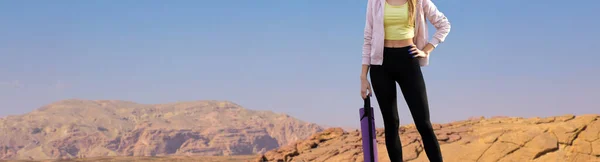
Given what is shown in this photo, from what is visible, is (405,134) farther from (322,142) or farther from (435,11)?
(435,11)

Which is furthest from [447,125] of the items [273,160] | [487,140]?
[273,160]

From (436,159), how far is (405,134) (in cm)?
848

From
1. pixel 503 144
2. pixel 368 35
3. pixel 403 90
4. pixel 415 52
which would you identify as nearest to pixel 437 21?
pixel 415 52

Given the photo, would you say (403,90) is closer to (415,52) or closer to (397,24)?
(415,52)

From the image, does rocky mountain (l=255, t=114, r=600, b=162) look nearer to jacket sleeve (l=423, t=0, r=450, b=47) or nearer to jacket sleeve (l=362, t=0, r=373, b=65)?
jacket sleeve (l=423, t=0, r=450, b=47)

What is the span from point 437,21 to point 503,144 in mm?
7171

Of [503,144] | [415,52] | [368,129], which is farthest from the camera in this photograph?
[503,144]

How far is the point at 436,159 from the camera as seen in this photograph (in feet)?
18.1

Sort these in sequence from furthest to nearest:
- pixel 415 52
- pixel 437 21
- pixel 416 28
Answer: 1. pixel 437 21
2. pixel 416 28
3. pixel 415 52

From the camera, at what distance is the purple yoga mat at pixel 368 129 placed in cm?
584

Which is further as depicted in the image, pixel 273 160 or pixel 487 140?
pixel 273 160

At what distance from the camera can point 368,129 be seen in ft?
19.3

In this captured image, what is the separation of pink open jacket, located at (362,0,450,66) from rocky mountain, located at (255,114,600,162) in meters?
6.32

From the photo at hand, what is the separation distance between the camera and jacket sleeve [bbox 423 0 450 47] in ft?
18.6
